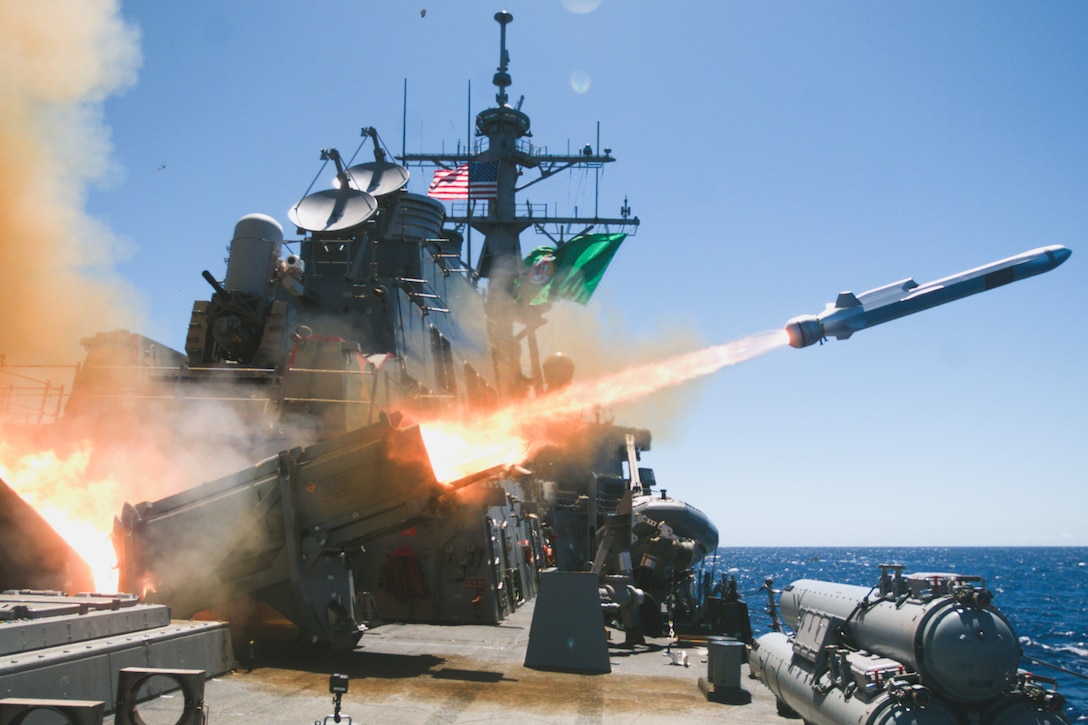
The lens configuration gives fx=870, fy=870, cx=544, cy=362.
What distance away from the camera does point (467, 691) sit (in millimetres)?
9367

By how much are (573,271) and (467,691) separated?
2363 cm

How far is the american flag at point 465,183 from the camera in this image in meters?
30.4

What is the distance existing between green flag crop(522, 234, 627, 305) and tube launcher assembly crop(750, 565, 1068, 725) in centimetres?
2487

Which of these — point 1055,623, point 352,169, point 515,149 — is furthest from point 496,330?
point 1055,623

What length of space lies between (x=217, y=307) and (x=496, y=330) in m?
15.6

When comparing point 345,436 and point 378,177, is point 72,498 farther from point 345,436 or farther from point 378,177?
point 378,177

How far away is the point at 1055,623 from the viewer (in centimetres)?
4512

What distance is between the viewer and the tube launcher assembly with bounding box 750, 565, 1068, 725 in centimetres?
629

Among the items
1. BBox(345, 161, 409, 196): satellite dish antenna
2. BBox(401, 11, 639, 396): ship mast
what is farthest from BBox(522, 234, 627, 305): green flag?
BBox(345, 161, 409, 196): satellite dish antenna

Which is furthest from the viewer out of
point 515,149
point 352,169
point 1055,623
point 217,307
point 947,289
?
point 1055,623

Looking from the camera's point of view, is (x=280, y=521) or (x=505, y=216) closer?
(x=280, y=521)

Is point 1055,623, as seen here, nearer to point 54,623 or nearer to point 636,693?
point 636,693

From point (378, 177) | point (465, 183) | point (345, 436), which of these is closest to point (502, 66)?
point (465, 183)

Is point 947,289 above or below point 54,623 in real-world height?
above
